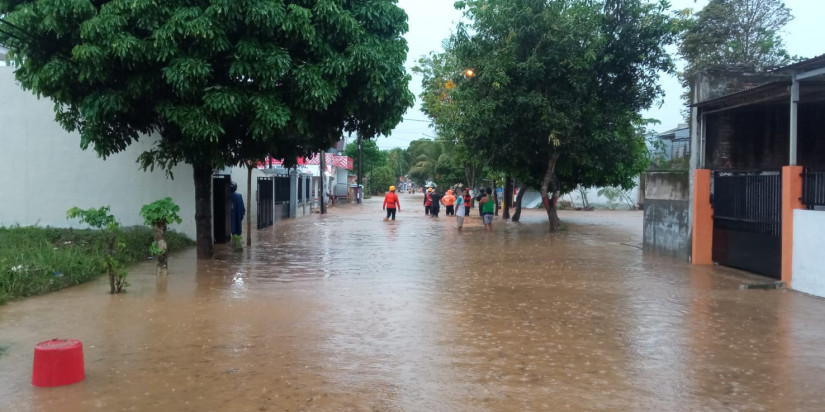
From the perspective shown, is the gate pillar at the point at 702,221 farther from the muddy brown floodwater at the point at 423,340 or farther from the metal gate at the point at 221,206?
the metal gate at the point at 221,206

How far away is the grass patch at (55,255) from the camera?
992 cm

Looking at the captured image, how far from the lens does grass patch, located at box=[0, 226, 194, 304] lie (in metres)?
Result: 9.92

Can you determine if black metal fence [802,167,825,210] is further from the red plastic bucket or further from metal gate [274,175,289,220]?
metal gate [274,175,289,220]

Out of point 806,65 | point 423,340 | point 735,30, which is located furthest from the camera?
point 735,30

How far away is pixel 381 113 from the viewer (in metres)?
13.7

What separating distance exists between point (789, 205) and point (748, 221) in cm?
169

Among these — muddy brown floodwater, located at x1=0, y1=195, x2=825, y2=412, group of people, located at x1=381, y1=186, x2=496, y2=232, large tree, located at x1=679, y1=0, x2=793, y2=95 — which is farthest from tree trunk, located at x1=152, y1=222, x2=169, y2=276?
large tree, located at x1=679, y1=0, x2=793, y2=95

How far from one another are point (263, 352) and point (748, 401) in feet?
14.9

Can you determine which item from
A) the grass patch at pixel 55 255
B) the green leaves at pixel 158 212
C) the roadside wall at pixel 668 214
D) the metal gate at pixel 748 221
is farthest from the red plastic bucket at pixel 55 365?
the roadside wall at pixel 668 214

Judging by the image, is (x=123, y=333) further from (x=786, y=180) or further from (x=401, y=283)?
(x=786, y=180)

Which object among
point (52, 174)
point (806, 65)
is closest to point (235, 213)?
point (52, 174)

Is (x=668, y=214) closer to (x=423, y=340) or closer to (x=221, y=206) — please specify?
(x=423, y=340)

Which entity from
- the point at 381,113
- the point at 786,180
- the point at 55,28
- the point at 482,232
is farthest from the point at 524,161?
the point at 55,28

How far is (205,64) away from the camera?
36.4 ft
